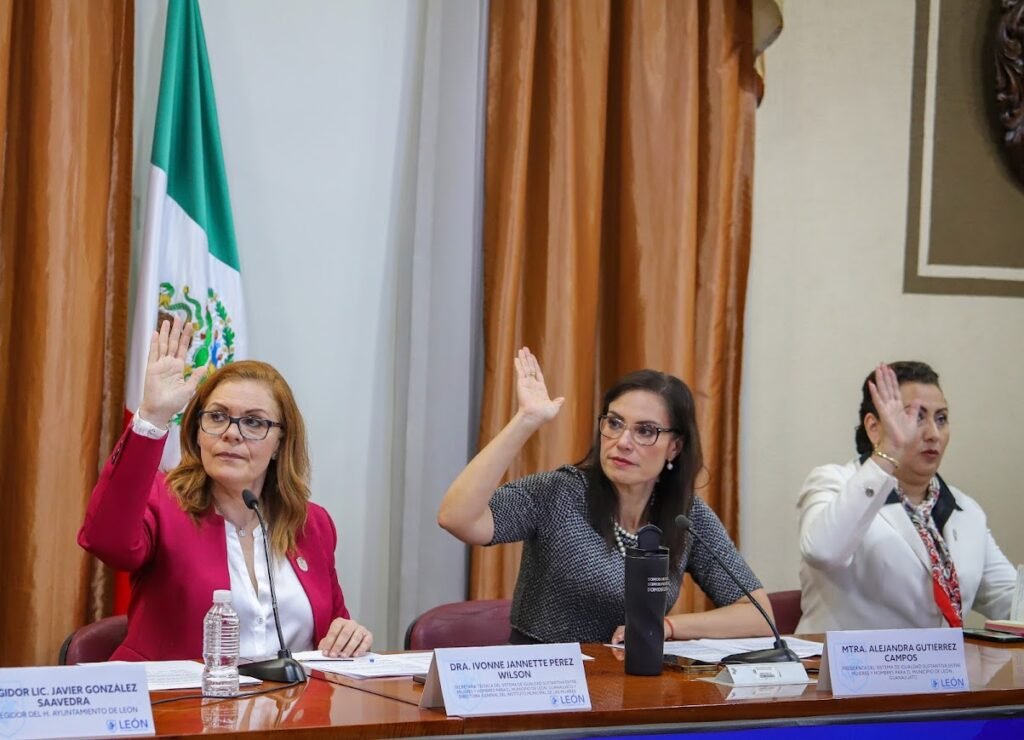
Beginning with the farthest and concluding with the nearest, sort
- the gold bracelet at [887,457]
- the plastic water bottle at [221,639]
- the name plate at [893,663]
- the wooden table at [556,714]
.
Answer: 1. the gold bracelet at [887,457]
2. the name plate at [893,663]
3. the plastic water bottle at [221,639]
4. the wooden table at [556,714]

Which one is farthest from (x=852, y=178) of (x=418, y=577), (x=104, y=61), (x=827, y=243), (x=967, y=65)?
(x=104, y=61)

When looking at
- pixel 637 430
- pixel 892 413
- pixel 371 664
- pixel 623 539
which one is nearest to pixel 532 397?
pixel 637 430

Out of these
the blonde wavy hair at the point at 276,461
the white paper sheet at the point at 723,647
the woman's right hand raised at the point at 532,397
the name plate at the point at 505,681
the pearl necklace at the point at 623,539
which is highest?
the woman's right hand raised at the point at 532,397

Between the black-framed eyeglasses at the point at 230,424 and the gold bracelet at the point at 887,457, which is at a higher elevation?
the black-framed eyeglasses at the point at 230,424

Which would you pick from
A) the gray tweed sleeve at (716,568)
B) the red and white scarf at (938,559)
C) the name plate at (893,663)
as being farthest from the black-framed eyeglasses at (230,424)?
the red and white scarf at (938,559)

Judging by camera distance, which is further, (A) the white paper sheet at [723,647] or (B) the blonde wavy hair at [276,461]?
(B) the blonde wavy hair at [276,461]

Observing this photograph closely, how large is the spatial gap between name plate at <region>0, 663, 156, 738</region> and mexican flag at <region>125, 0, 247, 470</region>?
70.6 inches

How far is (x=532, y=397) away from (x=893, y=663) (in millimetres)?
926

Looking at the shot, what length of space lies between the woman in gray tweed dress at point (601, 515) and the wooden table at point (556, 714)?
0.43m

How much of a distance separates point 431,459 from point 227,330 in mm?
710

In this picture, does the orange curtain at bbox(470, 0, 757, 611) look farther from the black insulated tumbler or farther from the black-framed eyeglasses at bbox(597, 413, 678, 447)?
the black insulated tumbler

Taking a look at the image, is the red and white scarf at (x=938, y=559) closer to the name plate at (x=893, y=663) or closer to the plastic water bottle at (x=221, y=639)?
the name plate at (x=893, y=663)

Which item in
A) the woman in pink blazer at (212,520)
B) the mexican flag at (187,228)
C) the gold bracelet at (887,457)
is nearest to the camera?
the woman in pink blazer at (212,520)

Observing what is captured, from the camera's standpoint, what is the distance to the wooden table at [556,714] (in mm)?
1776
